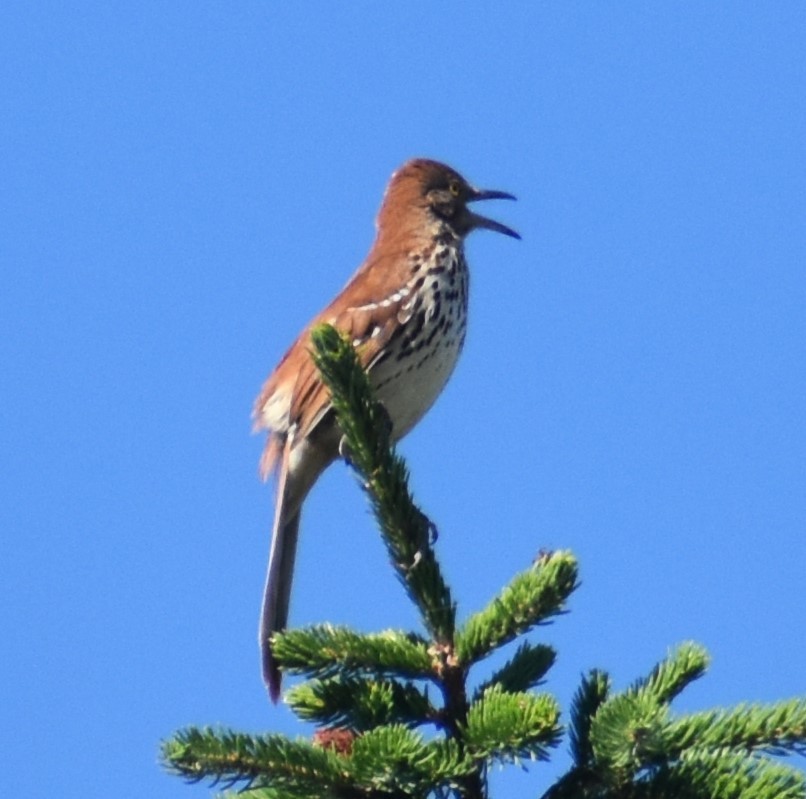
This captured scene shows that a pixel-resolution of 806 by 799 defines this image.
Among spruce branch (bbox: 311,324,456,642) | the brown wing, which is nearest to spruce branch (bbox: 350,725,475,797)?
spruce branch (bbox: 311,324,456,642)

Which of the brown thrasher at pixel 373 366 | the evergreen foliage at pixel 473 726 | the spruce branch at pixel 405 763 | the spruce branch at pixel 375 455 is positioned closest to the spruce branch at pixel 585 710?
the evergreen foliage at pixel 473 726

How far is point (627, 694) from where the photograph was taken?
7.95 ft

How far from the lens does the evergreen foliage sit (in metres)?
2.36

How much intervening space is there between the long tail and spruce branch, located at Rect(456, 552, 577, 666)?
1.28m

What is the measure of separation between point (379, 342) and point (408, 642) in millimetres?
2634

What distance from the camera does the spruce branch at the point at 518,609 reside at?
8.60 feet

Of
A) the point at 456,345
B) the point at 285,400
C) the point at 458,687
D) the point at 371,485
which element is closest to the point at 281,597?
the point at 285,400

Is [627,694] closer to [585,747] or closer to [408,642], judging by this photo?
[585,747]

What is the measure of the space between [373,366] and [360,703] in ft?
8.67

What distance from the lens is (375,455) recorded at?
2945 millimetres

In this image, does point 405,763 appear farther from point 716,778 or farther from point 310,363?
point 310,363

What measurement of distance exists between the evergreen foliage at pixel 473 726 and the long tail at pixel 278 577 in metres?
1.16

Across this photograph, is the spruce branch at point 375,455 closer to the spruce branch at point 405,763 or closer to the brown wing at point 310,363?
the spruce branch at point 405,763

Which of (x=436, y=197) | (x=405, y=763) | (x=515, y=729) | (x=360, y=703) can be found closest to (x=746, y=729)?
(x=515, y=729)
